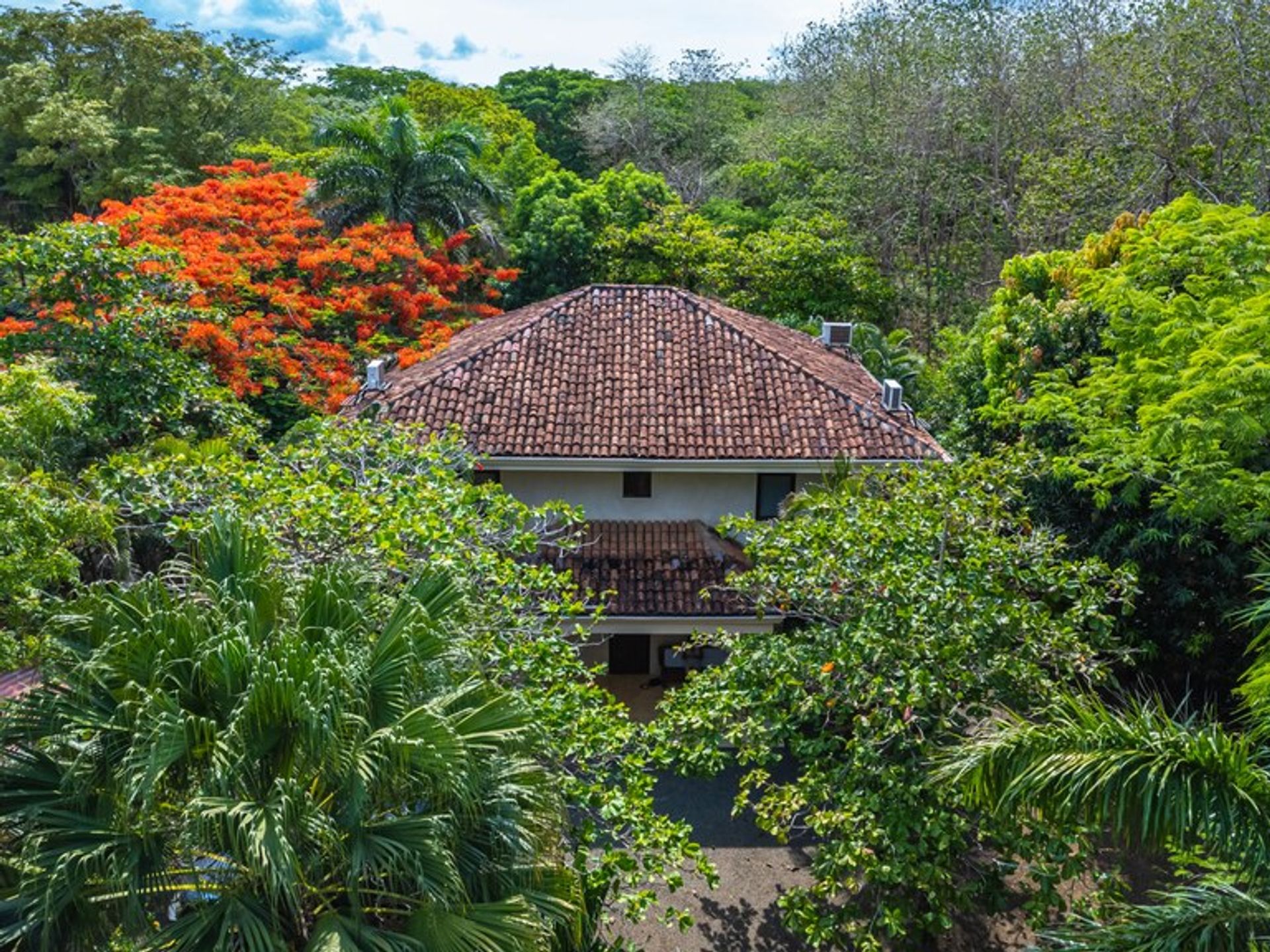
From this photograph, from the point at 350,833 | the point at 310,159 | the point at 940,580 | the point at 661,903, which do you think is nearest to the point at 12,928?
the point at 350,833

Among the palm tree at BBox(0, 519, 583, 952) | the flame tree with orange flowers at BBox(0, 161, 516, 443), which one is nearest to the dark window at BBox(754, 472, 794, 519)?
the flame tree with orange flowers at BBox(0, 161, 516, 443)

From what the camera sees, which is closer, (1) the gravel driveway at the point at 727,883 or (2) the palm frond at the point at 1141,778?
(2) the palm frond at the point at 1141,778

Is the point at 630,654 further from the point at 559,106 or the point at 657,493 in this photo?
the point at 559,106

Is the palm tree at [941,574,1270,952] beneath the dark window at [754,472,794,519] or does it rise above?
beneath

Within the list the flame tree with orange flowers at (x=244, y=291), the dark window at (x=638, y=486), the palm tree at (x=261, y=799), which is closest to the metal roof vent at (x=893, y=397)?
the dark window at (x=638, y=486)

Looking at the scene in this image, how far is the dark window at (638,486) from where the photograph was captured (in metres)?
17.2

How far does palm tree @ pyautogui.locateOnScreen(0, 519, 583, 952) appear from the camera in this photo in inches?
232

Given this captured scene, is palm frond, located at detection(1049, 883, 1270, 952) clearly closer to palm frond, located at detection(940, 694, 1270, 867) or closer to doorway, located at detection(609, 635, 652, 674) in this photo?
palm frond, located at detection(940, 694, 1270, 867)

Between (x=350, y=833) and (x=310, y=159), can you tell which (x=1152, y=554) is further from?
(x=310, y=159)

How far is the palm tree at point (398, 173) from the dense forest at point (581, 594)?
4.8 inches

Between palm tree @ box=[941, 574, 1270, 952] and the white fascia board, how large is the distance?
31.0ft

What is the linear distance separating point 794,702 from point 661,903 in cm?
406

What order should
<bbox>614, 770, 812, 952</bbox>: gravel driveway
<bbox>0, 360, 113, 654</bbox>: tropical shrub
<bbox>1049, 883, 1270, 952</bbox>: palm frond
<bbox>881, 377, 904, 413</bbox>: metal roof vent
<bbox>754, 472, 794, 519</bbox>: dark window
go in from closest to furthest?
<bbox>1049, 883, 1270, 952</bbox>: palm frond
<bbox>0, 360, 113, 654</bbox>: tropical shrub
<bbox>614, 770, 812, 952</bbox>: gravel driveway
<bbox>754, 472, 794, 519</bbox>: dark window
<bbox>881, 377, 904, 413</bbox>: metal roof vent

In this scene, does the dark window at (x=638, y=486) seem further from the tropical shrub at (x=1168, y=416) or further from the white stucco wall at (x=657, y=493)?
the tropical shrub at (x=1168, y=416)
